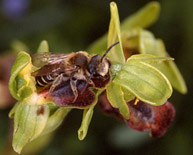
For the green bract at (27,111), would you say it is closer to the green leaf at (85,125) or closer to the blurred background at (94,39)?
the green leaf at (85,125)

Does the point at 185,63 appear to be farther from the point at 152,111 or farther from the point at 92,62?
the point at 92,62

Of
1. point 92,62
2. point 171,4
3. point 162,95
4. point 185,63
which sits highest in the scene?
point 92,62

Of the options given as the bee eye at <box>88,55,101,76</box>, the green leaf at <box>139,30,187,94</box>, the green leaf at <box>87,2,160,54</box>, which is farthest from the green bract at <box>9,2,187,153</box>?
the green leaf at <box>87,2,160,54</box>

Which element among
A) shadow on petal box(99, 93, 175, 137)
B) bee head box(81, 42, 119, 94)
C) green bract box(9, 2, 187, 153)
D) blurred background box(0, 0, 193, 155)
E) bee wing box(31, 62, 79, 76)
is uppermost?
bee wing box(31, 62, 79, 76)

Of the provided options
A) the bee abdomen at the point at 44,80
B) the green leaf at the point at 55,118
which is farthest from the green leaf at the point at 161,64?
the bee abdomen at the point at 44,80

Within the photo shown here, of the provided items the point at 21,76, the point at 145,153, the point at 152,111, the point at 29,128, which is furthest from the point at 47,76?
the point at 145,153

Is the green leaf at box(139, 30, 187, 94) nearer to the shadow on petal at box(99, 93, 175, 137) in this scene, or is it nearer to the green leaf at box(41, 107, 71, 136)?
the shadow on petal at box(99, 93, 175, 137)

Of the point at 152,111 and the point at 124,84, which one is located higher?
the point at 124,84
